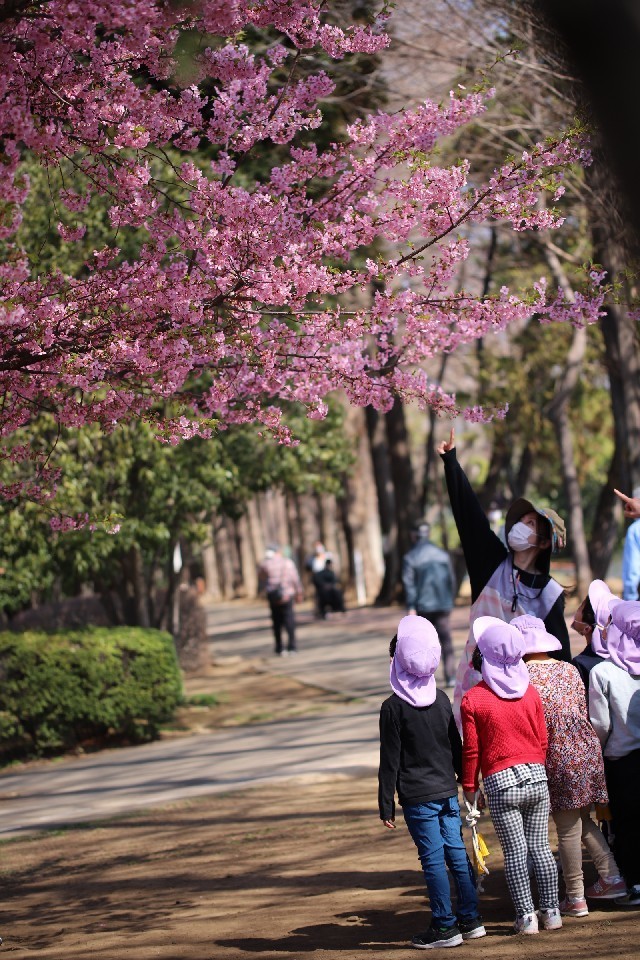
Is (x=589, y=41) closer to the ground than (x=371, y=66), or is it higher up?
closer to the ground

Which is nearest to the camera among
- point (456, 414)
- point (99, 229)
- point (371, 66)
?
point (456, 414)

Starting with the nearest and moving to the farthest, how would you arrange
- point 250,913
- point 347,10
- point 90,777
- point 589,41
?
point 589,41
point 250,913
point 90,777
point 347,10

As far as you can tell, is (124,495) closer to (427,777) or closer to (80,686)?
(80,686)

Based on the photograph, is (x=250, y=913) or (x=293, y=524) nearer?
(x=250, y=913)

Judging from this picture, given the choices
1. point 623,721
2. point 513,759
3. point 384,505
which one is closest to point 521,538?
point 623,721

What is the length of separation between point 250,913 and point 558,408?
17.2 meters

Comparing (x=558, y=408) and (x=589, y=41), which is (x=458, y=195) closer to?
(x=589, y=41)

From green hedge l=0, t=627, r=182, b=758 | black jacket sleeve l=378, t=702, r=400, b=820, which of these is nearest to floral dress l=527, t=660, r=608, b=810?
black jacket sleeve l=378, t=702, r=400, b=820

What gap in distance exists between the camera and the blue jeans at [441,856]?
251 inches

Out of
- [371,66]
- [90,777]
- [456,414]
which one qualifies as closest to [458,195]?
[456,414]

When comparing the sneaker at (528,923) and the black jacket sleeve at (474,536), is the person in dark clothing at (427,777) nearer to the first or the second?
the sneaker at (528,923)

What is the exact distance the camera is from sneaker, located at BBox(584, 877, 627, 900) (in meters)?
6.75

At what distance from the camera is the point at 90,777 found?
529 inches

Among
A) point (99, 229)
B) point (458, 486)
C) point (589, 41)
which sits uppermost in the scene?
point (99, 229)
